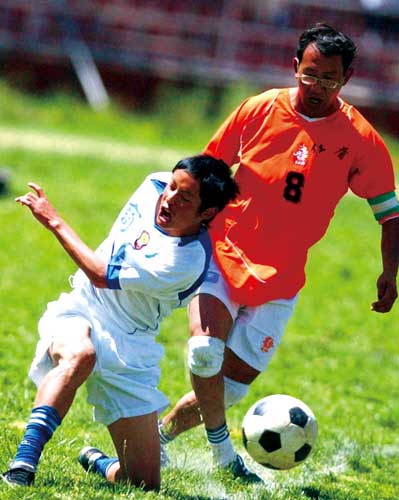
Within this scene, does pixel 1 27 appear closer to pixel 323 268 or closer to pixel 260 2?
pixel 260 2

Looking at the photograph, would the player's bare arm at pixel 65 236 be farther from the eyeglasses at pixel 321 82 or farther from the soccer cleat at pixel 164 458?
the eyeglasses at pixel 321 82

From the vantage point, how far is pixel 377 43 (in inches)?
1107

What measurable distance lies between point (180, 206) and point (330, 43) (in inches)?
51.2

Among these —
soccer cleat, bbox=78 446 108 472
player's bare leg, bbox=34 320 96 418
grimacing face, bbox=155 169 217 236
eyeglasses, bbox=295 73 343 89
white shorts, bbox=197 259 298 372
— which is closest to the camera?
player's bare leg, bbox=34 320 96 418

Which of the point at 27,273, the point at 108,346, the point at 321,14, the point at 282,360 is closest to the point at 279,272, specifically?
the point at 108,346

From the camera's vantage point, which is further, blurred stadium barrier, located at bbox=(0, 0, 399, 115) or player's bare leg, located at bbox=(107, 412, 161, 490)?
blurred stadium barrier, located at bbox=(0, 0, 399, 115)

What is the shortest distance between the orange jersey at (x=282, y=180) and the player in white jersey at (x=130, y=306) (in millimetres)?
648

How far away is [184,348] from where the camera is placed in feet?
31.4

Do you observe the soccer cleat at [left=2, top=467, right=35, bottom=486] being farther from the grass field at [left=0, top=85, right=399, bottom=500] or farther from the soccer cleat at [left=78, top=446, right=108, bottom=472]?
the soccer cleat at [left=78, top=446, right=108, bottom=472]

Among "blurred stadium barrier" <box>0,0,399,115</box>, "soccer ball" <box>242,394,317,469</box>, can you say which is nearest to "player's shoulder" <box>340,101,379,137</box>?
"soccer ball" <box>242,394,317,469</box>

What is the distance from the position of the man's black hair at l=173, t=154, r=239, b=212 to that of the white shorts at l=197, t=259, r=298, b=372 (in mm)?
835

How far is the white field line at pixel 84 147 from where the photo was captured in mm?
20172

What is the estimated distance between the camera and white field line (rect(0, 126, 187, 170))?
20172mm

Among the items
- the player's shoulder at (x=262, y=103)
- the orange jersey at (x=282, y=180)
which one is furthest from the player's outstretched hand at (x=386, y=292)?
the player's shoulder at (x=262, y=103)
